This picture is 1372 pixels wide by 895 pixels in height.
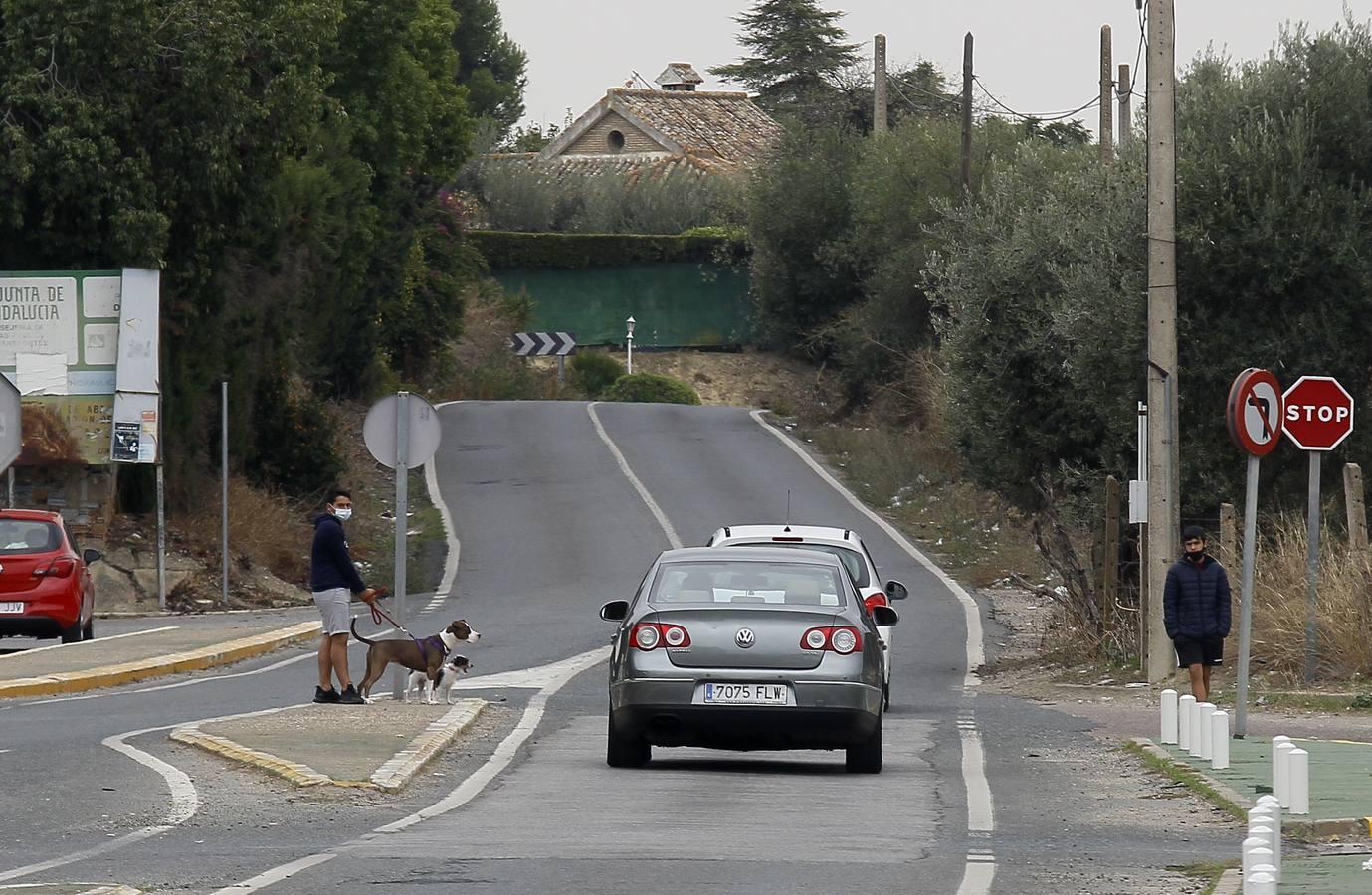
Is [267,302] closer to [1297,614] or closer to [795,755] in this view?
[1297,614]

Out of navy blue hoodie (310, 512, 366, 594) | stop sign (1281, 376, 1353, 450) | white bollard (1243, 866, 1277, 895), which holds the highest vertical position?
stop sign (1281, 376, 1353, 450)

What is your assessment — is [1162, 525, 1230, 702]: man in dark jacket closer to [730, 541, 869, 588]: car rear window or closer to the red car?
[730, 541, 869, 588]: car rear window

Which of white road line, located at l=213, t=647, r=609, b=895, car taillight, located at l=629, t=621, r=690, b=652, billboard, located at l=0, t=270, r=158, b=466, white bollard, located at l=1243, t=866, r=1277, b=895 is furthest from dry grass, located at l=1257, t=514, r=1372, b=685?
billboard, located at l=0, t=270, r=158, b=466

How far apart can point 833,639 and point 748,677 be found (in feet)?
1.85

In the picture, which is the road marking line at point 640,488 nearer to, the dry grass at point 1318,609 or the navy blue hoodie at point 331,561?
the dry grass at point 1318,609

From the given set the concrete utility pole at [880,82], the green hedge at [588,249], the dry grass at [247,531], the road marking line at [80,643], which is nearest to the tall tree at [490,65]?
the green hedge at [588,249]

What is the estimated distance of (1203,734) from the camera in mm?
14680

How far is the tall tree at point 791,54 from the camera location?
97500 millimetres

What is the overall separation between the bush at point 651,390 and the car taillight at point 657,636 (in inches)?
2017

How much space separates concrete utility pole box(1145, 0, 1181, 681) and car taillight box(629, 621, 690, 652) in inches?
331

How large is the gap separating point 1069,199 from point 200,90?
42.2ft

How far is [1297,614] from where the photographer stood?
2083 cm

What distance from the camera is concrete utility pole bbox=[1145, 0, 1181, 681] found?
20.7m

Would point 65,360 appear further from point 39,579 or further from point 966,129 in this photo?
point 966,129
